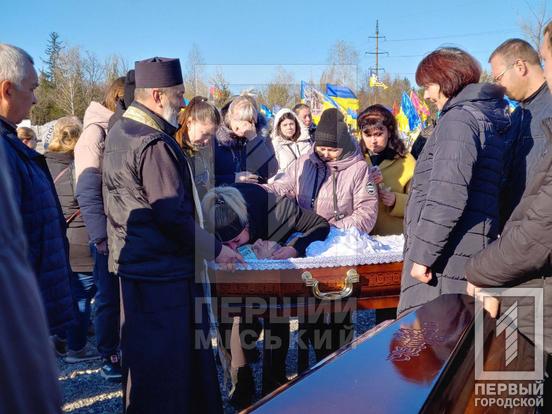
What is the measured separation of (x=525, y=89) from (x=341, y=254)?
161cm

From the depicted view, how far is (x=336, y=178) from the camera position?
297 centimetres

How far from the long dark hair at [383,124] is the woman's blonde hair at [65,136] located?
7.17ft

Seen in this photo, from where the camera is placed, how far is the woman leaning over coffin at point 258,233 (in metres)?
2.58

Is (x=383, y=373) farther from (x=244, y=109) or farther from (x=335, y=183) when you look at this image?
(x=244, y=109)

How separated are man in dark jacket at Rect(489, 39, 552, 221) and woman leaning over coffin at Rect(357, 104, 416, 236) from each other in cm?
64

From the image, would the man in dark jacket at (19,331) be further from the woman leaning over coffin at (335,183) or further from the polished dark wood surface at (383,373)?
the woman leaning over coffin at (335,183)

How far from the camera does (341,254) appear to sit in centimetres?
262

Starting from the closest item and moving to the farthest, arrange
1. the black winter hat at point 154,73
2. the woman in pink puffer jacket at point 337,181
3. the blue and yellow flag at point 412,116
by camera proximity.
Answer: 1. the black winter hat at point 154,73
2. the woman in pink puffer jacket at point 337,181
3. the blue and yellow flag at point 412,116

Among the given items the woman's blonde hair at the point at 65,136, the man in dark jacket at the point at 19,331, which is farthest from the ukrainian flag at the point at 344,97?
the man in dark jacket at the point at 19,331

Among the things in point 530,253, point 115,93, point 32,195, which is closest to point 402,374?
point 530,253

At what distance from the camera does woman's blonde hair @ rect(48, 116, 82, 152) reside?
3.76 meters

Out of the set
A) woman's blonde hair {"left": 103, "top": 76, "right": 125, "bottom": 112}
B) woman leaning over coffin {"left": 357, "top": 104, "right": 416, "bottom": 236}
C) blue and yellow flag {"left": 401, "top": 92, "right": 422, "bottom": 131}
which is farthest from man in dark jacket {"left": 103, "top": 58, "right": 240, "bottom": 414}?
blue and yellow flag {"left": 401, "top": 92, "right": 422, "bottom": 131}

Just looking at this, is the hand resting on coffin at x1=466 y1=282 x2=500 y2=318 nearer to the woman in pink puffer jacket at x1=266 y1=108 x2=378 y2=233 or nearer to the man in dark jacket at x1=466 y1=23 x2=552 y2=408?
the man in dark jacket at x1=466 y1=23 x2=552 y2=408

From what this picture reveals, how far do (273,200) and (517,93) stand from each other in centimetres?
169
